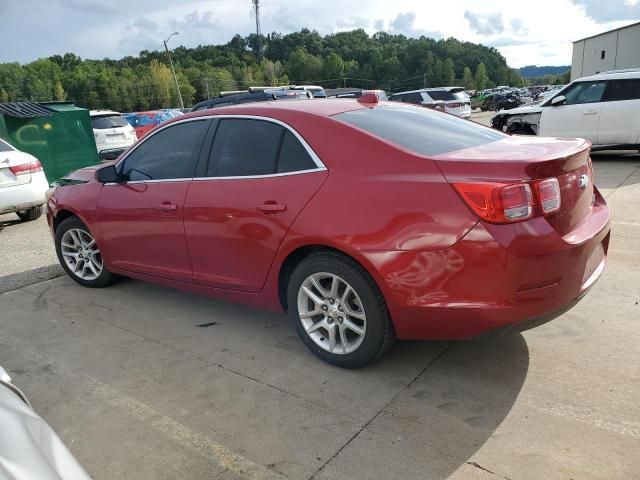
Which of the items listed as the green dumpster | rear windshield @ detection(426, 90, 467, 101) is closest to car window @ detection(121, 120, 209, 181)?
the green dumpster

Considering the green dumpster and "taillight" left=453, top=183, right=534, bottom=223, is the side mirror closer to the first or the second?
"taillight" left=453, top=183, right=534, bottom=223

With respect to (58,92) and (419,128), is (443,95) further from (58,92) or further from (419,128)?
(58,92)

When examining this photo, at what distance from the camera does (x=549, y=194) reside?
8.79 feet

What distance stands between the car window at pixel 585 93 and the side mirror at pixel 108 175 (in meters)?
9.16

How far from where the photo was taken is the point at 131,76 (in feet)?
298

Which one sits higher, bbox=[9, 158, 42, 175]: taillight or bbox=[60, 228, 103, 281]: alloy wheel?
bbox=[9, 158, 42, 175]: taillight

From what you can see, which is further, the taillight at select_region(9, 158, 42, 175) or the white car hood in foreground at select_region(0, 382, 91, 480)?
the taillight at select_region(9, 158, 42, 175)


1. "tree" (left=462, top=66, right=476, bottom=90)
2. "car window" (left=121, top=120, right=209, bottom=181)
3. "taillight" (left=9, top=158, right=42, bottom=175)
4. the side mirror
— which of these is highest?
"car window" (left=121, top=120, right=209, bottom=181)

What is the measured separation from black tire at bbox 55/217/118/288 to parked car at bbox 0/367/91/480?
313cm

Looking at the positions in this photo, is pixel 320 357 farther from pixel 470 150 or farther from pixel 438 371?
pixel 470 150

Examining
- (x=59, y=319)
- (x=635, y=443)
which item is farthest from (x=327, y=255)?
(x=59, y=319)

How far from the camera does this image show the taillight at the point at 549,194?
8.64 ft

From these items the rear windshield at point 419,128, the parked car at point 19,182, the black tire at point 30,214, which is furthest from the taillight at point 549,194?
the black tire at point 30,214

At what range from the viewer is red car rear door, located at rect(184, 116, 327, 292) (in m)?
3.21
